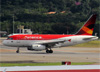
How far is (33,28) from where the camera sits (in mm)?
145125

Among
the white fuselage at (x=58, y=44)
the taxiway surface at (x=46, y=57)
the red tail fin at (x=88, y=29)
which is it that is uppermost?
the red tail fin at (x=88, y=29)

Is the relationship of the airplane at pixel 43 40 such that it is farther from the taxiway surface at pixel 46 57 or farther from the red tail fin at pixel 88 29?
the taxiway surface at pixel 46 57

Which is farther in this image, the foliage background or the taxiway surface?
the foliage background

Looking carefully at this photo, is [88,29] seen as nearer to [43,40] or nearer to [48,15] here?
[43,40]

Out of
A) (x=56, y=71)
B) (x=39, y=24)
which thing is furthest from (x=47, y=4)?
(x=56, y=71)

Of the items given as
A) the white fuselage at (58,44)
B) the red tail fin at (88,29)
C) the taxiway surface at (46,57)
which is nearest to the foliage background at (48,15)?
the red tail fin at (88,29)

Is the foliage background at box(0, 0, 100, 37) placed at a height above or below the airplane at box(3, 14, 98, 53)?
above

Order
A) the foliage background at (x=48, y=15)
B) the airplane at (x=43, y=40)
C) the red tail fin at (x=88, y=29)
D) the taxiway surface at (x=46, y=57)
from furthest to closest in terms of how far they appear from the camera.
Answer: the foliage background at (x=48, y=15)
the red tail fin at (x=88, y=29)
the airplane at (x=43, y=40)
the taxiway surface at (x=46, y=57)

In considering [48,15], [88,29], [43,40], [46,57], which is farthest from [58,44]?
[48,15]

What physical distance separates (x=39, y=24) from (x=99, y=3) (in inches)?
2153

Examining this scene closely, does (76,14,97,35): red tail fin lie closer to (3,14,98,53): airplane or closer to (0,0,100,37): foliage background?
(3,14,98,53): airplane

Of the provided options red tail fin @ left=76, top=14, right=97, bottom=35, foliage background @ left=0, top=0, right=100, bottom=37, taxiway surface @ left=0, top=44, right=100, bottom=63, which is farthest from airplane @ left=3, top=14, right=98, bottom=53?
foliage background @ left=0, top=0, right=100, bottom=37

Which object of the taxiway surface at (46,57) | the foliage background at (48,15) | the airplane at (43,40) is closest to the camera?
the taxiway surface at (46,57)

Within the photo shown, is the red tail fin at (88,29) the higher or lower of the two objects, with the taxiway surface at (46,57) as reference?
higher
